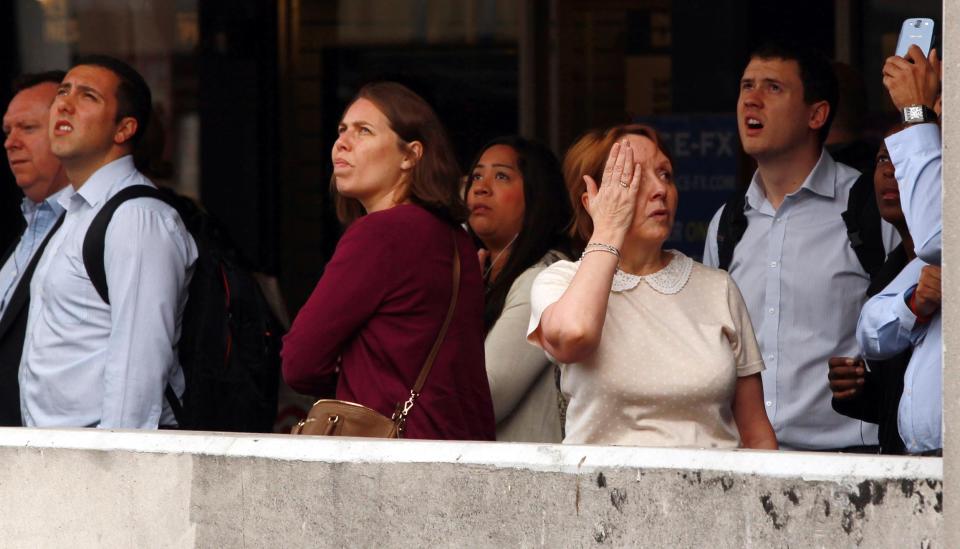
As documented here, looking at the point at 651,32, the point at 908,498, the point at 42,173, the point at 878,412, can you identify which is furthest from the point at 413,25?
the point at 908,498

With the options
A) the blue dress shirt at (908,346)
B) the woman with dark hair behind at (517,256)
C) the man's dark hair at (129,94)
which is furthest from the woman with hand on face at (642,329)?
the man's dark hair at (129,94)

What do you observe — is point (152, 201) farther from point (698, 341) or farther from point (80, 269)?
point (698, 341)

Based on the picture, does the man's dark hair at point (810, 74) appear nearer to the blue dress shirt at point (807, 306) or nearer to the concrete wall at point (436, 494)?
the blue dress shirt at point (807, 306)

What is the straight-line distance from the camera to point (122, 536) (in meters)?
3.88

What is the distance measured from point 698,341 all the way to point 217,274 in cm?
194

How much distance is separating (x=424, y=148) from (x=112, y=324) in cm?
121

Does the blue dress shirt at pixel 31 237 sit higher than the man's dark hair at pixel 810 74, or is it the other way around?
the man's dark hair at pixel 810 74

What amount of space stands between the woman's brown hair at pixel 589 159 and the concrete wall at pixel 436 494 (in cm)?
85

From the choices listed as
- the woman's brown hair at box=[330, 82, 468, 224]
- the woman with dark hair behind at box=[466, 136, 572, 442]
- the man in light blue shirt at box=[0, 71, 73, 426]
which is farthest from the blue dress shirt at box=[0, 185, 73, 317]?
the woman's brown hair at box=[330, 82, 468, 224]

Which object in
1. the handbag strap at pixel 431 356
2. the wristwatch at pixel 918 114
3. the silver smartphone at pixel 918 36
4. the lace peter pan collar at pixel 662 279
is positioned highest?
the silver smartphone at pixel 918 36

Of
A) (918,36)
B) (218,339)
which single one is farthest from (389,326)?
(918,36)

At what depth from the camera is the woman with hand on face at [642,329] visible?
12.3ft

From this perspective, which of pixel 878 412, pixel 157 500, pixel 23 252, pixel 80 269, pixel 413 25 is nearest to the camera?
pixel 157 500

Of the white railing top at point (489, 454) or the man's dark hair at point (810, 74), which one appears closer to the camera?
the white railing top at point (489, 454)
